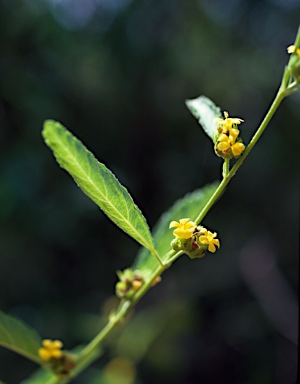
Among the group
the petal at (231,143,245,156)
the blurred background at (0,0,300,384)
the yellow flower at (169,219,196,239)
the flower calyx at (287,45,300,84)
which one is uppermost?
the flower calyx at (287,45,300,84)

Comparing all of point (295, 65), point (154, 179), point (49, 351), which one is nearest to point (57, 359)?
point (49, 351)

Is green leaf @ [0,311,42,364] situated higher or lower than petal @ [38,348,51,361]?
higher

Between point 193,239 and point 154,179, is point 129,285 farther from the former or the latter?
point 154,179

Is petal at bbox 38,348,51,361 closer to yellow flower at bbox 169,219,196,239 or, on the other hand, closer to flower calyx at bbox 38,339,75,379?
flower calyx at bbox 38,339,75,379

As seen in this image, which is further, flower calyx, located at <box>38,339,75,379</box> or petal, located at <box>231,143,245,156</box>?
flower calyx, located at <box>38,339,75,379</box>

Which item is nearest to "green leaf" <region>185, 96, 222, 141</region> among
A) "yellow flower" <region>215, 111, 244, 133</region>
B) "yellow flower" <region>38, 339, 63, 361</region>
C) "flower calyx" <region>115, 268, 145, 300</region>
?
"yellow flower" <region>215, 111, 244, 133</region>

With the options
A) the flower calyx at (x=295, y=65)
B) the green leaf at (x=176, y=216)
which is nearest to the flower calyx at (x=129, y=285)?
the green leaf at (x=176, y=216)

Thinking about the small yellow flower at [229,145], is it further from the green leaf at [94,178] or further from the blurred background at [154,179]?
the blurred background at [154,179]
